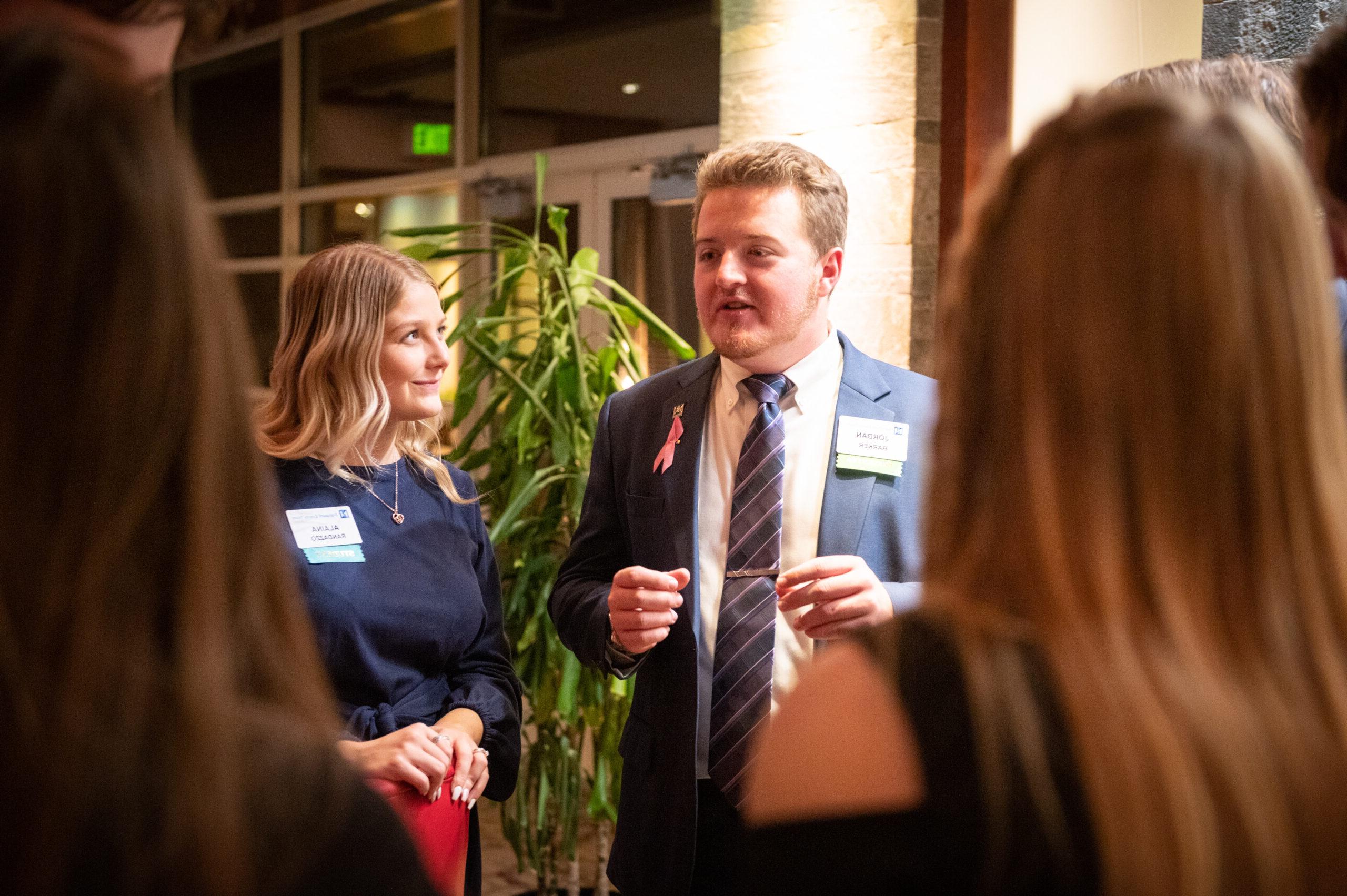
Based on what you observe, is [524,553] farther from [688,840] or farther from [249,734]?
[249,734]

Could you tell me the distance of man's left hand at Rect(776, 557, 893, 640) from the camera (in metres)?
1.65

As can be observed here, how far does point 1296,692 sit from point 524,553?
2.63 m

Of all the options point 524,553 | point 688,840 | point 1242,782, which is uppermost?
point 1242,782

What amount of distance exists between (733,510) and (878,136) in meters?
1.40

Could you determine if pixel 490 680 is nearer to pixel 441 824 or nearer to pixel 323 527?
pixel 441 824

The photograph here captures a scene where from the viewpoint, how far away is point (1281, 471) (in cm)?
72

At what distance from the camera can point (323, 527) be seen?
6.55 ft

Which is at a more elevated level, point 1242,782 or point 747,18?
point 747,18

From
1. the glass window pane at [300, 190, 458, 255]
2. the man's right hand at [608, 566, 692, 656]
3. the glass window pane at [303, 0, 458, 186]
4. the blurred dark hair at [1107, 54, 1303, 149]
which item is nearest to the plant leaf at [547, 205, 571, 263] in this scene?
the man's right hand at [608, 566, 692, 656]

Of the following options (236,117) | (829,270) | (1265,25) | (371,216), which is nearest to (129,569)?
(829,270)

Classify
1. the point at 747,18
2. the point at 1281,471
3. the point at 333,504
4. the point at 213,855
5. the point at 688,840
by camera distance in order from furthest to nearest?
the point at 747,18 → the point at 333,504 → the point at 688,840 → the point at 1281,471 → the point at 213,855

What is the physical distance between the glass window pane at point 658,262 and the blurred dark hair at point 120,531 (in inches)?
160

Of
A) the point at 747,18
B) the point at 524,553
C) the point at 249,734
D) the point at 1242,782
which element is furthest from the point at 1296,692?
the point at 747,18

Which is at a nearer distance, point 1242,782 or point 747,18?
point 1242,782
